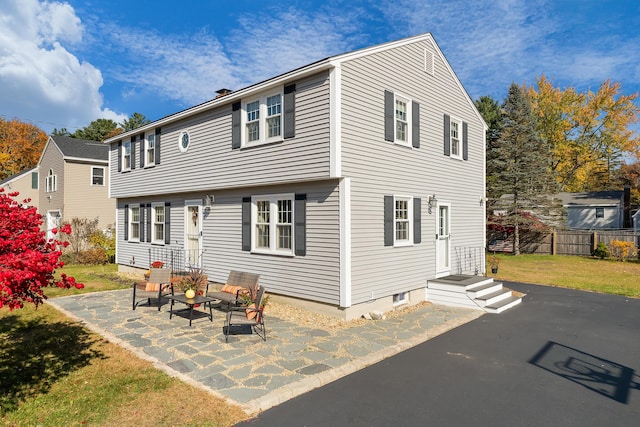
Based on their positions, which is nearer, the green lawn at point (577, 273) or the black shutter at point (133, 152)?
the green lawn at point (577, 273)

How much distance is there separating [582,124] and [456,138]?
96.3 ft

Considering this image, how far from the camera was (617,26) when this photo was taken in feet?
71.3

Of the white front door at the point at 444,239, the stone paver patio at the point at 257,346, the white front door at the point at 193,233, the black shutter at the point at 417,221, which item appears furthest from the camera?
the white front door at the point at 193,233

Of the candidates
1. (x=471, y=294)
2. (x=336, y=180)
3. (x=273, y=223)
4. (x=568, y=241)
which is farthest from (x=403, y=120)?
(x=568, y=241)

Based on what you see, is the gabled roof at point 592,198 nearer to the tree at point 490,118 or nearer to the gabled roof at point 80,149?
the tree at point 490,118

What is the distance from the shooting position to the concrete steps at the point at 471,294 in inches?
397

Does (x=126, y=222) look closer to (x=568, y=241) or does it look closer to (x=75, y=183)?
(x=75, y=183)

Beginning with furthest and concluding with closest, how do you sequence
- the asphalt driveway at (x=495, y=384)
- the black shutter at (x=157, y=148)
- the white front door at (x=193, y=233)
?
the black shutter at (x=157, y=148), the white front door at (x=193, y=233), the asphalt driveway at (x=495, y=384)

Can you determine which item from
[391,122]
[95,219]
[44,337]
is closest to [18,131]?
[95,219]

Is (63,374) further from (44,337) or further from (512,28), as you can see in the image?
(512,28)

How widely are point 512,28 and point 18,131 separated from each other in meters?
48.1

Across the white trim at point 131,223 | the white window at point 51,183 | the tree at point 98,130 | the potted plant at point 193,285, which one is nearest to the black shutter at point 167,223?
the white trim at point 131,223

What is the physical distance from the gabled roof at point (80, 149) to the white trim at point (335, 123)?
68.0 feet

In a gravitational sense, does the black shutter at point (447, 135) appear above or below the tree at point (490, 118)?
below
